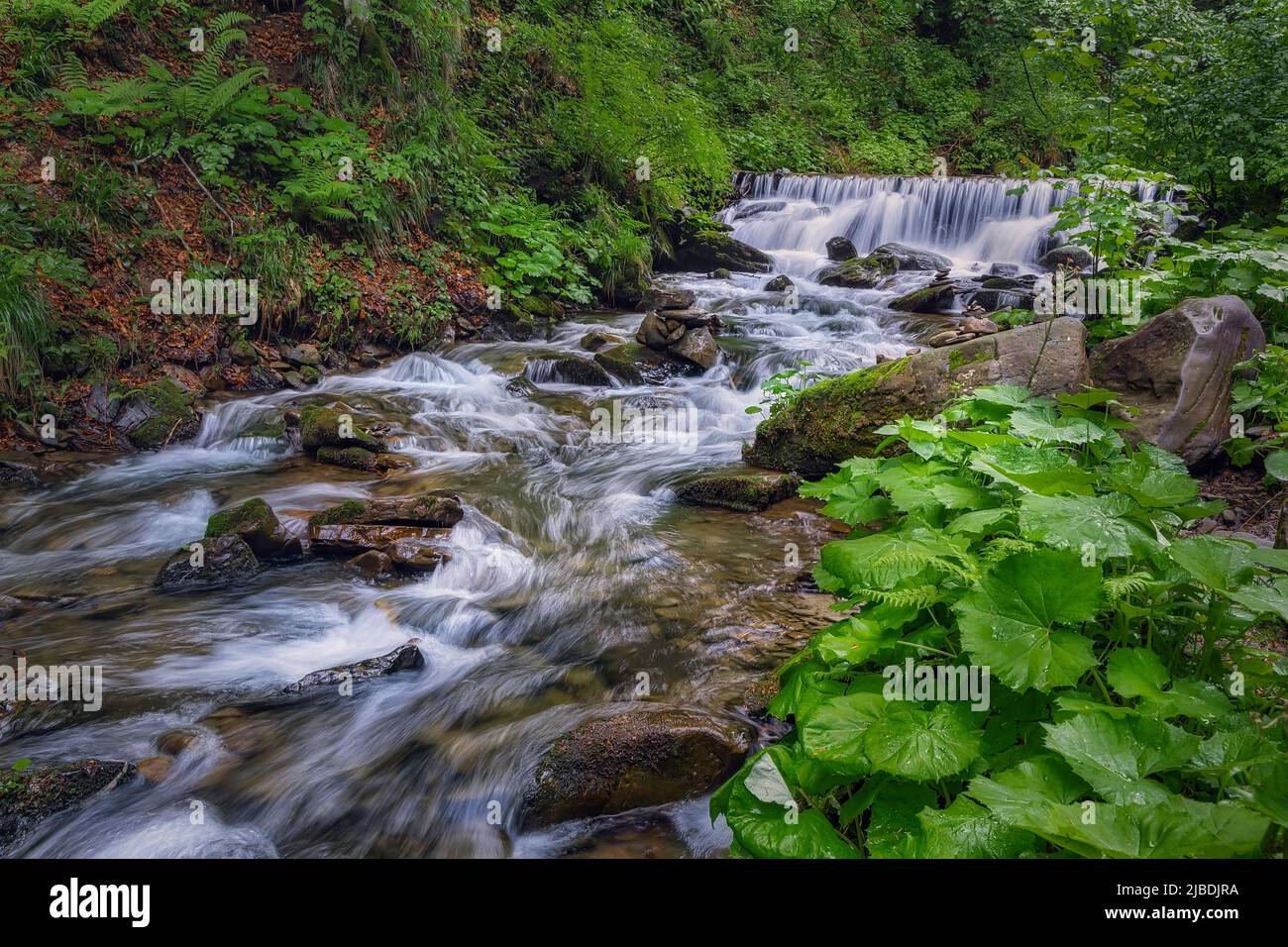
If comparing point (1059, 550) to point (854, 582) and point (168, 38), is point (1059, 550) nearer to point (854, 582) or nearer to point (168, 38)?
point (854, 582)

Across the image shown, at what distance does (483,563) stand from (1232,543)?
436 cm

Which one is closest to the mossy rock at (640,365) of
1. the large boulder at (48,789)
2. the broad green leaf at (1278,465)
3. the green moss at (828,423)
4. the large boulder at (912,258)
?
the green moss at (828,423)

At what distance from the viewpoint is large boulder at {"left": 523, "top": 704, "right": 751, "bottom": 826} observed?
3068 mm

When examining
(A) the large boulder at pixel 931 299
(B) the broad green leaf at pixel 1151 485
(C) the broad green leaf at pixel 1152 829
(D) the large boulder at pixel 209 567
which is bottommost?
(D) the large boulder at pixel 209 567

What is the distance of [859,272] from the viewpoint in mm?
13477

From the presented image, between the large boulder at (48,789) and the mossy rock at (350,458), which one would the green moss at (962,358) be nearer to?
the mossy rock at (350,458)

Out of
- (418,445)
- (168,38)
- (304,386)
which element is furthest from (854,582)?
(168,38)

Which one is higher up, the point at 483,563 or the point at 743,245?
the point at 743,245

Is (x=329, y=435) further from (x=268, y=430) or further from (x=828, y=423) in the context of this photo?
(x=828, y=423)

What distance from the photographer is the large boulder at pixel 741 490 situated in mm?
6023

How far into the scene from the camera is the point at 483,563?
17.7 ft

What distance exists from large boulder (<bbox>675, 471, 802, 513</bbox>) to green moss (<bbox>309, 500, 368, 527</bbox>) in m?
2.64

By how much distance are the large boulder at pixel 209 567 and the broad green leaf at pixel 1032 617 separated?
4808 millimetres

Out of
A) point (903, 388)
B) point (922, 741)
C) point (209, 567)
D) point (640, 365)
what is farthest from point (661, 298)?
point (922, 741)
